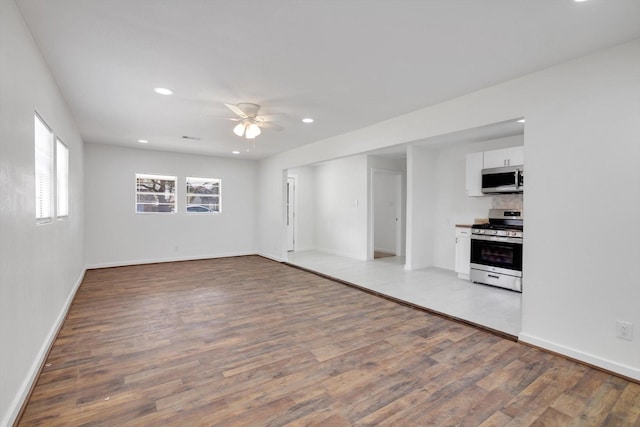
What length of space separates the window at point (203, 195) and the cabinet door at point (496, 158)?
598 cm

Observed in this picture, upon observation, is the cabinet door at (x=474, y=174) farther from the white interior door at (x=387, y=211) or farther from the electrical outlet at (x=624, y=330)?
the electrical outlet at (x=624, y=330)

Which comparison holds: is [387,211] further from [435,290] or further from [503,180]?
[435,290]

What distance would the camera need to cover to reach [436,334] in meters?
3.08

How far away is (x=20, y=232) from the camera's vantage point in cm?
200

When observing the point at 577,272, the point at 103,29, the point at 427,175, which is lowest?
the point at 577,272

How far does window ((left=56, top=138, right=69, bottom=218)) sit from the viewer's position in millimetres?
3489

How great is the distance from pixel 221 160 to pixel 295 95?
188 inches

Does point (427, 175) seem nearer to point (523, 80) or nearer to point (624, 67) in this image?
point (523, 80)

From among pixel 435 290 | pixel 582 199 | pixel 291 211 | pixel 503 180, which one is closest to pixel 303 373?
pixel 582 199

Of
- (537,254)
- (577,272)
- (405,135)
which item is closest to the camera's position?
(577,272)

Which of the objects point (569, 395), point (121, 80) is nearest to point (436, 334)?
point (569, 395)

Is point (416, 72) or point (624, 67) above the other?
point (416, 72)

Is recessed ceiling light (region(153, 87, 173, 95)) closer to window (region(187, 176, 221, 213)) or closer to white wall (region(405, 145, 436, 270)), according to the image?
window (region(187, 176, 221, 213))

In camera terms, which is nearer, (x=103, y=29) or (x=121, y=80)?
(x=103, y=29)
